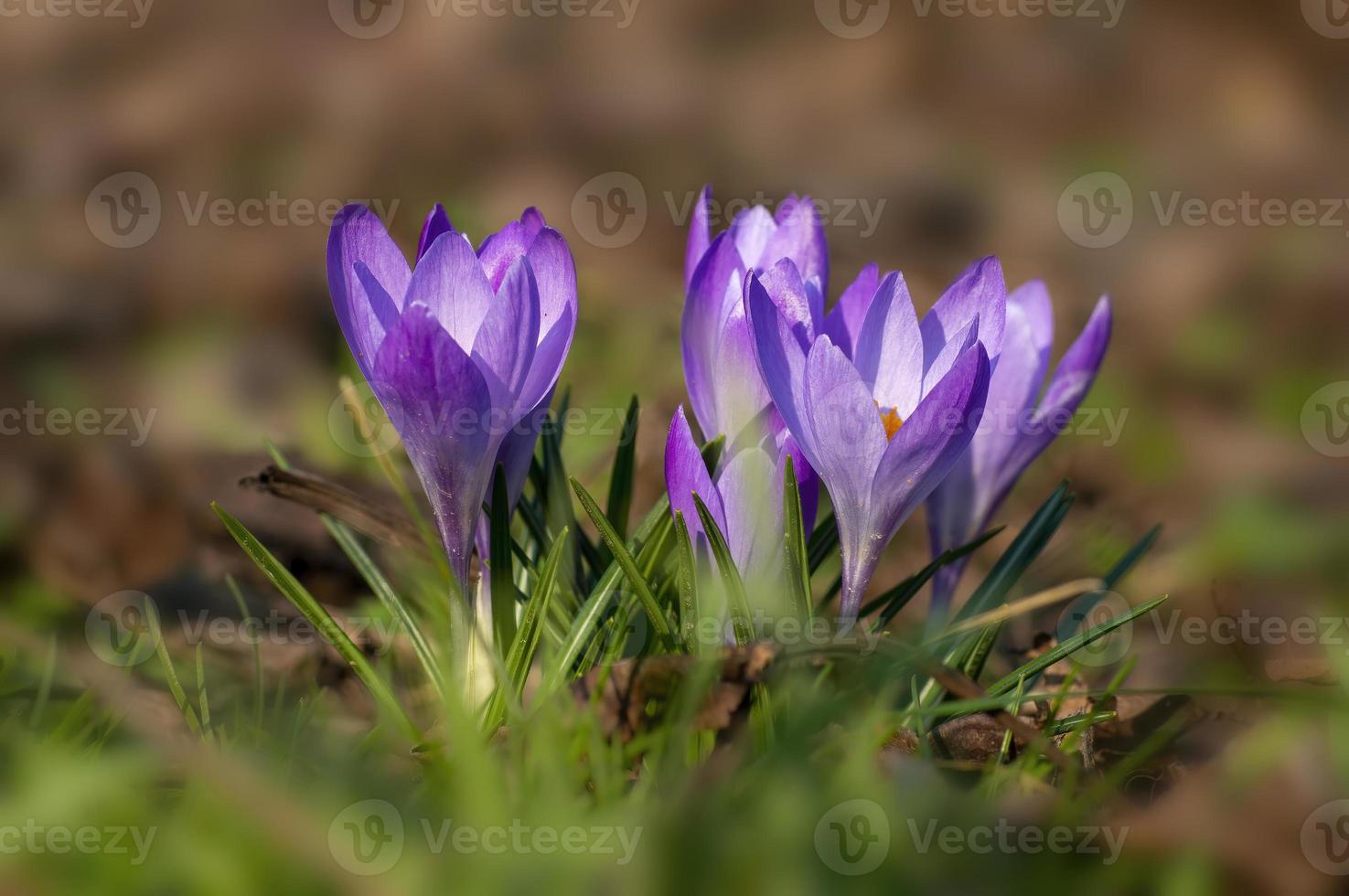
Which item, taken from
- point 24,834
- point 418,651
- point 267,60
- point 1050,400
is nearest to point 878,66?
point 267,60

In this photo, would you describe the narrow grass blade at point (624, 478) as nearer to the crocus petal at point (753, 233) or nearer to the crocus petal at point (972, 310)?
the crocus petal at point (753, 233)

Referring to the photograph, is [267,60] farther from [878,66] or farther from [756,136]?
[878,66]

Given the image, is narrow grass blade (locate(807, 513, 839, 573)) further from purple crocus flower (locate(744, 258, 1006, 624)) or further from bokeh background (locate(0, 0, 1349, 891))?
bokeh background (locate(0, 0, 1349, 891))

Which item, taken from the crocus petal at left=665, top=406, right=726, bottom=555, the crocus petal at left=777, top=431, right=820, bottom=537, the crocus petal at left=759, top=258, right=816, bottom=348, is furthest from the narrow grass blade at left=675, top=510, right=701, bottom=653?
the crocus petal at left=759, top=258, right=816, bottom=348

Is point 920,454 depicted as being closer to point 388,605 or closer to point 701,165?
point 388,605

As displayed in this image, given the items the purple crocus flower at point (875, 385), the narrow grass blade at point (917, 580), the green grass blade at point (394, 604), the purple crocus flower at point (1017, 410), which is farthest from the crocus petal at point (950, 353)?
the green grass blade at point (394, 604)

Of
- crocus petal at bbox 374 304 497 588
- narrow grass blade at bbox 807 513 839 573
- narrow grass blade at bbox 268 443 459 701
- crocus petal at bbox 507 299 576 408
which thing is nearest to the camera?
crocus petal at bbox 374 304 497 588

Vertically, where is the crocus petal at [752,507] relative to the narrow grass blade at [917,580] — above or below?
above
